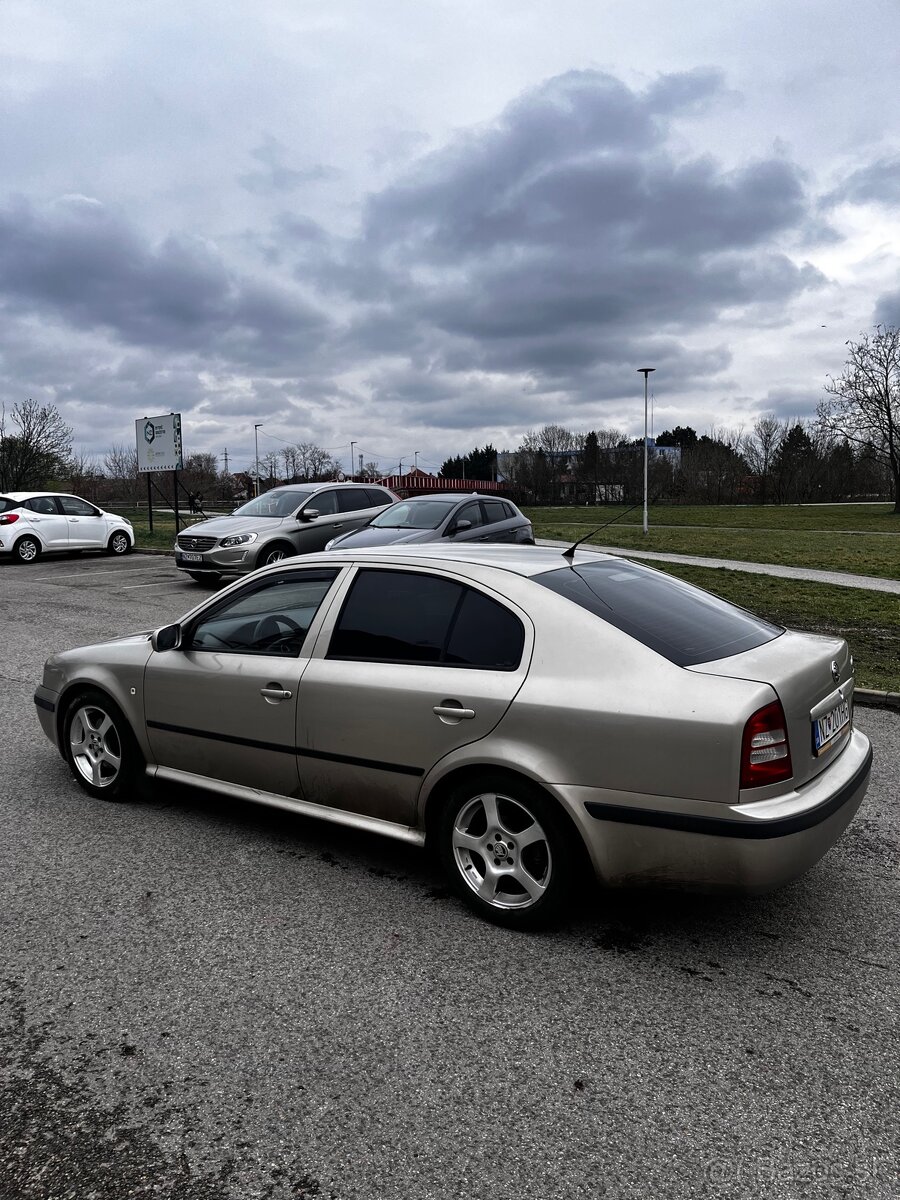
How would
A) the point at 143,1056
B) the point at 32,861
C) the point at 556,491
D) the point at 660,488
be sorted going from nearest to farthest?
the point at 143,1056, the point at 32,861, the point at 660,488, the point at 556,491

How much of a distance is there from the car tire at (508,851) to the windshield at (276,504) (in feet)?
39.3

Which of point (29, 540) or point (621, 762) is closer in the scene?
point (621, 762)

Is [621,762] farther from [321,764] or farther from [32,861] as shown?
[32,861]

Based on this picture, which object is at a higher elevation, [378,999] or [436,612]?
[436,612]

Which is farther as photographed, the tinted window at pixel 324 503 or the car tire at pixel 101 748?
the tinted window at pixel 324 503

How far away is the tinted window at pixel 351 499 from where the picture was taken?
50.9 ft

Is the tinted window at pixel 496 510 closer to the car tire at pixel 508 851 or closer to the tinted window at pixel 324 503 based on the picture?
the tinted window at pixel 324 503

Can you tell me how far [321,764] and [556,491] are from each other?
83.3 metres

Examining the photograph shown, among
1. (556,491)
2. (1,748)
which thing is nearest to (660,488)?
(556,491)

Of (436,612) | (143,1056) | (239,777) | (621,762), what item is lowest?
(143,1056)

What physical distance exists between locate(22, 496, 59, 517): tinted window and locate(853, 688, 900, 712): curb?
18374 millimetres

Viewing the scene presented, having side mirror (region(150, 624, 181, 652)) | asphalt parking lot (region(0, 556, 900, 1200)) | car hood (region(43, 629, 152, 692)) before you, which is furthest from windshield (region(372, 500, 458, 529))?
asphalt parking lot (region(0, 556, 900, 1200))

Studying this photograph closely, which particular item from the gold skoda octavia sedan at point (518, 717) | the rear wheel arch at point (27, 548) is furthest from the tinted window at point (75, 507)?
the gold skoda octavia sedan at point (518, 717)

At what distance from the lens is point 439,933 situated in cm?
329
